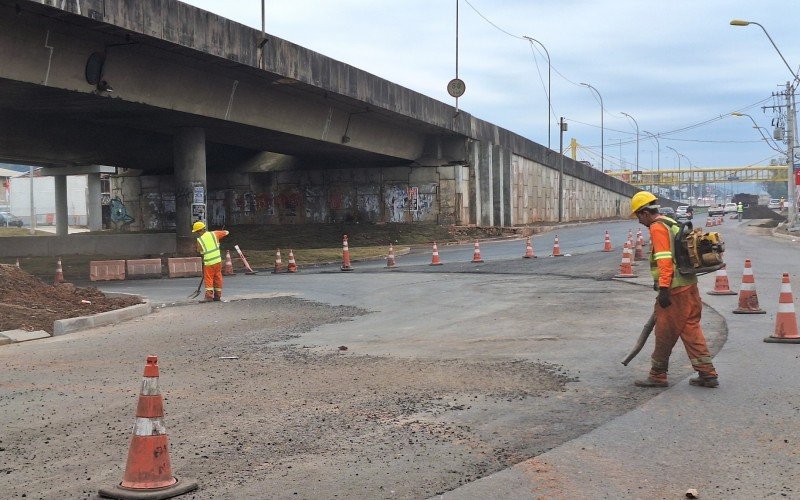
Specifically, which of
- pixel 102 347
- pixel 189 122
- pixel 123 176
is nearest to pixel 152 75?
pixel 189 122

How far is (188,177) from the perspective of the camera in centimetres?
3372

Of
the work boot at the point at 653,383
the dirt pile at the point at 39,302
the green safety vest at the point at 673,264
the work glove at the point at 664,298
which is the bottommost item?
the work boot at the point at 653,383

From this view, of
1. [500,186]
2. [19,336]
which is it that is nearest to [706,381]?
[19,336]

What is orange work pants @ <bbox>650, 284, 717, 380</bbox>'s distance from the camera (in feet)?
26.1

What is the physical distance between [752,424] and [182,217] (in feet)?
95.7

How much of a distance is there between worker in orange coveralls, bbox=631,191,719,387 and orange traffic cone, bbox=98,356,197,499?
464 centimetres

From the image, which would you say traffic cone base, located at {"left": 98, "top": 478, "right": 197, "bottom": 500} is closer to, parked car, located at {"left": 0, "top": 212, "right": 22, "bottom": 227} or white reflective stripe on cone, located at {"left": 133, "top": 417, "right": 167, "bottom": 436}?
white reflective stripe on cone, located at {"left": 133, "top": 417, "right": 167, "bottom": 436}

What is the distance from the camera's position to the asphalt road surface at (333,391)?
5.69m

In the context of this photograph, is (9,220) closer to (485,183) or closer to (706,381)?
(485,183)

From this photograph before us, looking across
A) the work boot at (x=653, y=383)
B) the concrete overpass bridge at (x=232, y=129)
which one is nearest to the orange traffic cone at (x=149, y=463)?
the work boot at (x=653, y=383)

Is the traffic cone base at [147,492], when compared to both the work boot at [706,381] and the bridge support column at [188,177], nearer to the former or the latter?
the work boot at [706,381]

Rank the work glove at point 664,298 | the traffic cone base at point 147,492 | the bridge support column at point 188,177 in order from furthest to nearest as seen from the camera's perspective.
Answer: the bridge support column at point 188,177, the work glove at point 664,298, the traffic cone base at point 147,492

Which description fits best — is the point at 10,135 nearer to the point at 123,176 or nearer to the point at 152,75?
the point at 152,75

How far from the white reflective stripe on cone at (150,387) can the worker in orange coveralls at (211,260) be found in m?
13.1
